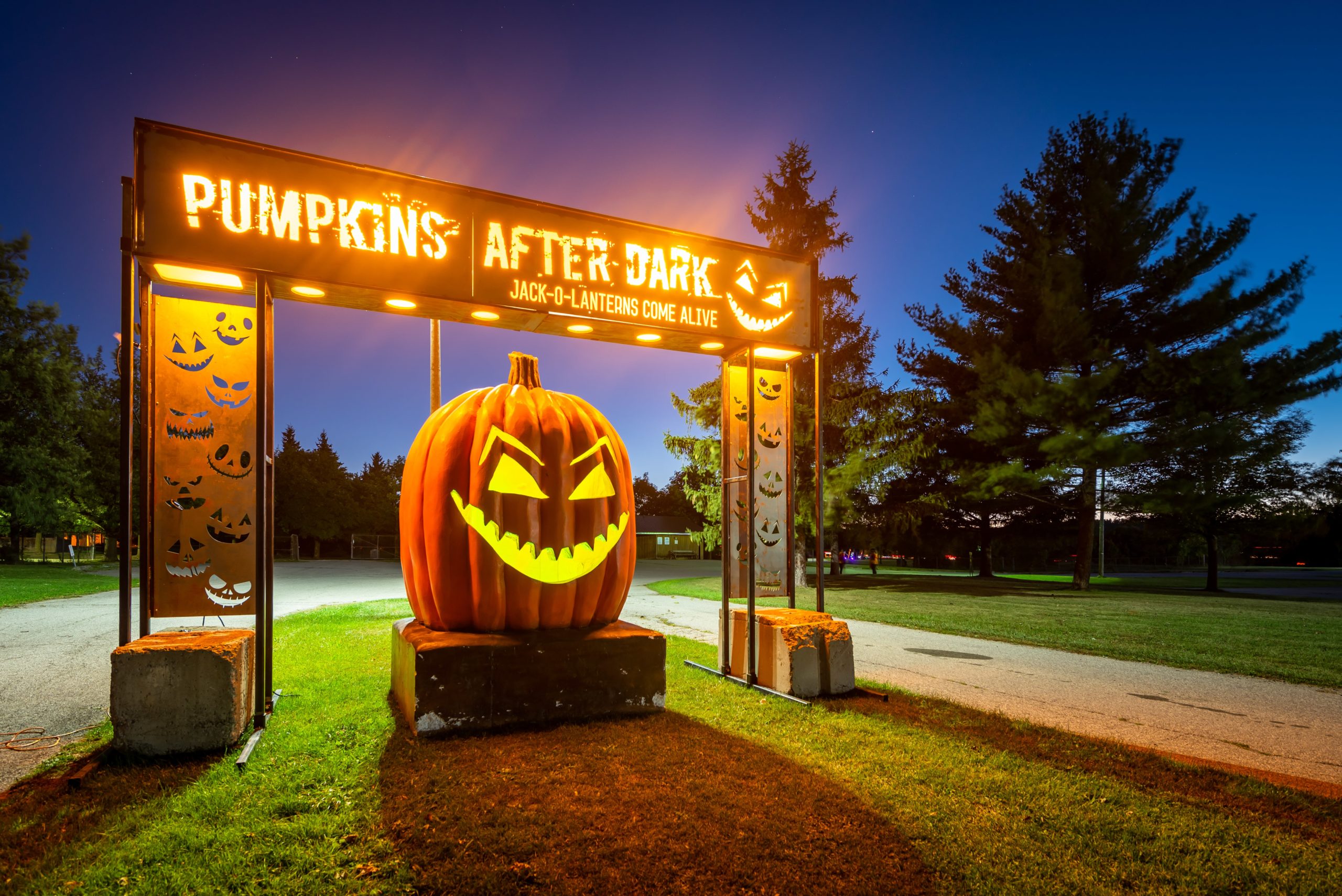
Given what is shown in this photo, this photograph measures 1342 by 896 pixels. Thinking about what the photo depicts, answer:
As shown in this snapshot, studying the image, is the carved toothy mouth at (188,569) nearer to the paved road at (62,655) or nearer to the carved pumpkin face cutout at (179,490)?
the carved pumpkin face cutout at (179,490)

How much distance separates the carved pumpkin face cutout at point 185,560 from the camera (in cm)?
461

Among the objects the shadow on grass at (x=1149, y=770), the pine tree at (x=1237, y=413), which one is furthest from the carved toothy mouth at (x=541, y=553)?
the pine tree at (x=1237, y=413)

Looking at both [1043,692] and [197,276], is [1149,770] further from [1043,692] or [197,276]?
[197,276]

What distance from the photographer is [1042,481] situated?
67.8 feet

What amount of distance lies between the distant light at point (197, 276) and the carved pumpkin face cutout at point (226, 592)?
6.44 ft

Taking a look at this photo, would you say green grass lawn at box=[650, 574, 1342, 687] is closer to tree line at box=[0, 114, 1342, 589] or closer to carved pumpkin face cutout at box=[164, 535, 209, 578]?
tree line at box=[0, 114, 1342, 589]

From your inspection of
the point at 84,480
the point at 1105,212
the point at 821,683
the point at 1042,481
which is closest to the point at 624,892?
the point at 821,683

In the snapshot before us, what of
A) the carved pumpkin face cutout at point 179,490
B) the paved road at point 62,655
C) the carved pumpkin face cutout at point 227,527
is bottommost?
the paved road at point 62,655

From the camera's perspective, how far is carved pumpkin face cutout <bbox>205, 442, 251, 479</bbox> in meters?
4.73

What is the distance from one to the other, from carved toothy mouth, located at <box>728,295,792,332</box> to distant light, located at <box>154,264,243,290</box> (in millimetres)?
3685

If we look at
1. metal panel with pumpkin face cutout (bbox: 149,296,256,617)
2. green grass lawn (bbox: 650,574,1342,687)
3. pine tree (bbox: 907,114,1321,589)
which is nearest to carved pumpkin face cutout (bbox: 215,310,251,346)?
metal panel with pumpkin face cutout (bbox: 149,296,256,617)

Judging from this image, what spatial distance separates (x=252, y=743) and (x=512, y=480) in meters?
2.15

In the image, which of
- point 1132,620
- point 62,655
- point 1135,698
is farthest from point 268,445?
point 1132,620

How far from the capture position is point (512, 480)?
464cm
